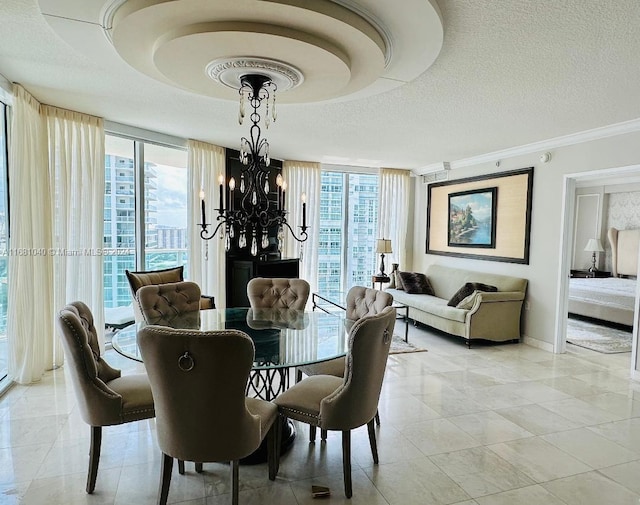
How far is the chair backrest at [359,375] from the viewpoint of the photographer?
6.98 feet

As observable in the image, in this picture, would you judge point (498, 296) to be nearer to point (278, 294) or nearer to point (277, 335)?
point (278, 294)

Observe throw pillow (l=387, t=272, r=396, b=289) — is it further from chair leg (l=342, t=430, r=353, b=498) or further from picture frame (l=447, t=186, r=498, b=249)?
chair leg (l=342, t=430, r=353, b=498)

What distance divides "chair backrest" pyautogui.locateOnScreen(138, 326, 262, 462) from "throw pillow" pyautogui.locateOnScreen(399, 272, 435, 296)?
4964 millimetres

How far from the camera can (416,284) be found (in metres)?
6.58

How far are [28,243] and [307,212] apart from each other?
13.3 ft

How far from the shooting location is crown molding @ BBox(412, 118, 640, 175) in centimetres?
405

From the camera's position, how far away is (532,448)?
9.00 ft

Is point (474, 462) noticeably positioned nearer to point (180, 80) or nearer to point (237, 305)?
point (180, 80)

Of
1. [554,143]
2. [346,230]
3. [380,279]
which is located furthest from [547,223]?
[346,230]

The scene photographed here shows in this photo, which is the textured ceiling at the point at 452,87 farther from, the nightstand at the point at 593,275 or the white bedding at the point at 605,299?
the nightstand at the point at 593,275

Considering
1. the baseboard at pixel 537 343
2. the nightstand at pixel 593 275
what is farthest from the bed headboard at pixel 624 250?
the baseboard at pixel 537 343

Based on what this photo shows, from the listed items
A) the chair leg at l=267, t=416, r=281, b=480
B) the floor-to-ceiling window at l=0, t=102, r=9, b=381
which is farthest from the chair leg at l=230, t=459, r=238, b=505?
the floor-to-ceiling window at l=0, t=102, r=9, b=381

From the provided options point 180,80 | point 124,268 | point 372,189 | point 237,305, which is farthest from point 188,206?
point 372,189

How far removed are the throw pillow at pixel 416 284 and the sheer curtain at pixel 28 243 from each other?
16.2 feet
